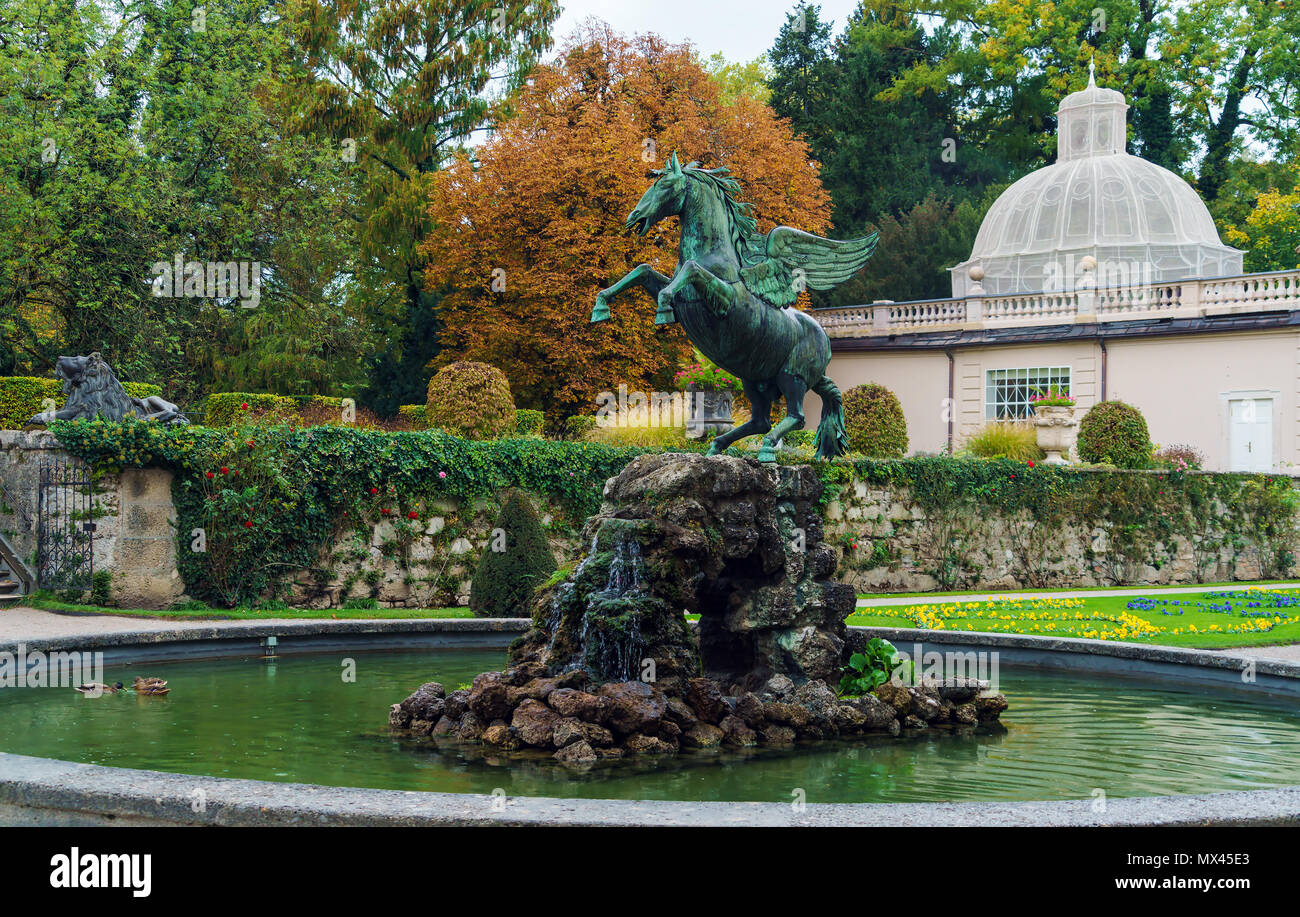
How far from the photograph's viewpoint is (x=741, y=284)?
9242 millimetres

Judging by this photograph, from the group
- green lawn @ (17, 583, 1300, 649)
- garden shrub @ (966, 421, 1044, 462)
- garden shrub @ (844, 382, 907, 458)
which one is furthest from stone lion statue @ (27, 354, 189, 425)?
garden shrub @ (966, 421, 1044, 462)

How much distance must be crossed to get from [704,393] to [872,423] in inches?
150

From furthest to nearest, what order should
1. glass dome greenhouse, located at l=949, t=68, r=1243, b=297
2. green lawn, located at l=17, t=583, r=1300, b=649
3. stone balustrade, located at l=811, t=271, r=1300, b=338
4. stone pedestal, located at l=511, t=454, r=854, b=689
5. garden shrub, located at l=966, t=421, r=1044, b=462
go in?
glass dome greenhouse, located at l=949, t=68, r=1243, b=297
stone balustrade, located at l=811, t=271, r=1300, b=338
garden shrub, located at l=966, t=421, r=1044, b=462
green lawn, located at l=17, t=583, r=1300, b=649
stone pedestal, located at l=511, t=454, r=854, b=689

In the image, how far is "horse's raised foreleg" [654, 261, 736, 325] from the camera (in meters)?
8.66

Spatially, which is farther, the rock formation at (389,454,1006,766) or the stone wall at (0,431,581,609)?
the stone wall at (0,431,581,609)

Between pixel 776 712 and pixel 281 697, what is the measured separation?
3.86m

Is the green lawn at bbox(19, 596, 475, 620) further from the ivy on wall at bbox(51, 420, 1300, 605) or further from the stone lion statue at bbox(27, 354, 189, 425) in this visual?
the stone lion statue at bbox(27, 354, 189, 425)

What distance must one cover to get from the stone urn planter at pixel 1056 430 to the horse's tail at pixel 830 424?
56.0 feet

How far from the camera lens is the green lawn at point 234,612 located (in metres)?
14.3

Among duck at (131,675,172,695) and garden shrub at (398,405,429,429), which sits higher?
garden shrub at (398,405,429,429)

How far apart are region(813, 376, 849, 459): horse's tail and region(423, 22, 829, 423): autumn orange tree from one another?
20.3 metres

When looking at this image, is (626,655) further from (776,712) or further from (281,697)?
(281,697)

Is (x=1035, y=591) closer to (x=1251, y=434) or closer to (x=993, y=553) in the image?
(x=993, y=553)
